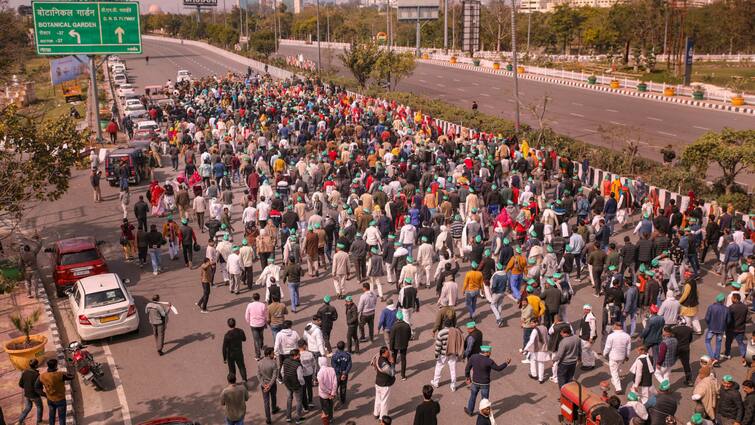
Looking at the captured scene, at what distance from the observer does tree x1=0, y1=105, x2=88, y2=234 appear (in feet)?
59.7

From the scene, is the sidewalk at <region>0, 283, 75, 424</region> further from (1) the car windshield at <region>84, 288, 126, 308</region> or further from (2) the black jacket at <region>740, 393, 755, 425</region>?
(2) the black jacket at <region>740, 393, 755, 425</region>

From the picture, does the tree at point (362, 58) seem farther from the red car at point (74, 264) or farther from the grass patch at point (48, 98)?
the red car at point (74, 264)

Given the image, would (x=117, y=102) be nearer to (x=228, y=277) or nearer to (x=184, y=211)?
(x=184, y=211)

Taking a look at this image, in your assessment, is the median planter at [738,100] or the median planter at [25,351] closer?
the median planter at [25,351]

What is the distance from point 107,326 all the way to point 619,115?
38.5 m

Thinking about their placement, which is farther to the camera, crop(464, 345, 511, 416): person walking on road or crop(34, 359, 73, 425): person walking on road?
crop(34, 359, 73, 425): person walking on road

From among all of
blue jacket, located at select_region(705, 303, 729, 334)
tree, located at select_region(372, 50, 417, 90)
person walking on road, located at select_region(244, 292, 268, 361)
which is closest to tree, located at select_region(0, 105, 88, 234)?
person walking on road, located at select_region(244, 292, 268, 361)

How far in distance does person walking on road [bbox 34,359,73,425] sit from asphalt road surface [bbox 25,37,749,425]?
69cm

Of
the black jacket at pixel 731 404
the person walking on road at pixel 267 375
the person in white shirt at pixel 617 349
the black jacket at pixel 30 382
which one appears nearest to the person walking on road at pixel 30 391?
the black jacket at pixel 30 382

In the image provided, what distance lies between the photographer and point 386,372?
11.6 meters

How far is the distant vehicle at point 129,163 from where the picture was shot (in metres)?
29.0

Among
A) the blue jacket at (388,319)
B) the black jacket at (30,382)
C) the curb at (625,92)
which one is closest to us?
the black jacket at (30,382)

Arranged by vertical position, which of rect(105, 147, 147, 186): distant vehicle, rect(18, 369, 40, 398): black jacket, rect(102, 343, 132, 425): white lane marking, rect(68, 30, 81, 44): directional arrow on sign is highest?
rect(68, 30, 81, 44): directional arrow on sign

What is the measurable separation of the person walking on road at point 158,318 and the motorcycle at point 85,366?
1.31 meters
